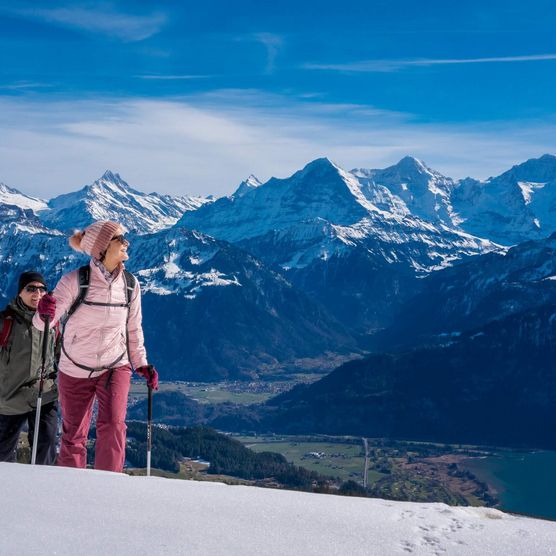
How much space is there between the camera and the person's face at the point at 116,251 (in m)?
13.7

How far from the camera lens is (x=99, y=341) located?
13.8m

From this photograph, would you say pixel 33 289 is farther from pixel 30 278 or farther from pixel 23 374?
pixel 23 374

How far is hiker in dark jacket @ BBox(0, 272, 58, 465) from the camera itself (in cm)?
1516

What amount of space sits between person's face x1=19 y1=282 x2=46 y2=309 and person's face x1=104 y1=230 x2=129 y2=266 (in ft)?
7.38

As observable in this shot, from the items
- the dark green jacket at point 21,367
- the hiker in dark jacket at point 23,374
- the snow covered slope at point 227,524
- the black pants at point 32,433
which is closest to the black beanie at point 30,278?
the hiker in dark jacket at point 23,374

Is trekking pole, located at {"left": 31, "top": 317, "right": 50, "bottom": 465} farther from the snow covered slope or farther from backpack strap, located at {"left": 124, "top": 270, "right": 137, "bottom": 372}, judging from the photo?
the snow covered slope

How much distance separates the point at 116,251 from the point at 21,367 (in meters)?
3.46

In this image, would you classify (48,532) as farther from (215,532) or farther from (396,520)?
(396,520)

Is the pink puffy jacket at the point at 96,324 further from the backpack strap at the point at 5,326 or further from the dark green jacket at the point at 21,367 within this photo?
the backpack strap at the point at 5,326

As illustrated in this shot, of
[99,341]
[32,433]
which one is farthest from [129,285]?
[32,433]

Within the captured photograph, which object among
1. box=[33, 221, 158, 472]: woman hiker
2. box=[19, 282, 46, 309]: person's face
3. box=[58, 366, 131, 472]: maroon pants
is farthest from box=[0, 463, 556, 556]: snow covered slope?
box=[19, 282, 46, 309]: person's face

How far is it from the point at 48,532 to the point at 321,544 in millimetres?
3168

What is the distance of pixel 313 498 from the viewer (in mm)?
11062

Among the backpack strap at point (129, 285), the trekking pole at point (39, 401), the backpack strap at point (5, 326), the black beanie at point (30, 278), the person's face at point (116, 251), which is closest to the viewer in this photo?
the person's face at point (116, 251)
